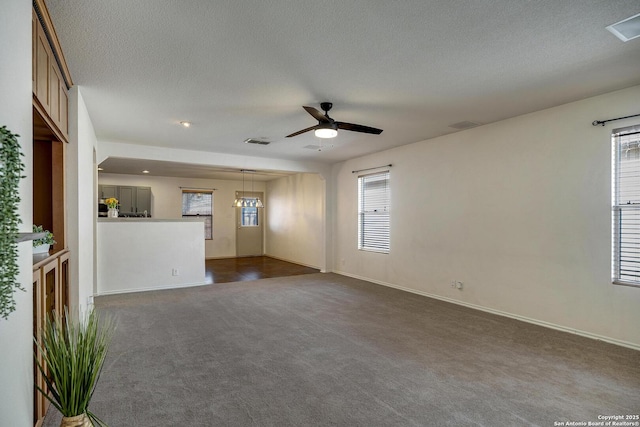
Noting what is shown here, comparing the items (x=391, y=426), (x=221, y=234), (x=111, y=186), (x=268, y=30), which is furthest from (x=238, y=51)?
(x=221, y=234)

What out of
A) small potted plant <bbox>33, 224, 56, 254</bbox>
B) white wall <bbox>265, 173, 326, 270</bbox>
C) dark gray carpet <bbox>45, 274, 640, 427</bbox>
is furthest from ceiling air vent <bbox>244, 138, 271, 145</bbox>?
small potted plant <bbox>33, 224, 56, 254</bbox>

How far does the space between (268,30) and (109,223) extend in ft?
16.5

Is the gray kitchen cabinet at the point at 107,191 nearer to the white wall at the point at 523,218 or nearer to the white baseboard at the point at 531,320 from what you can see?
the white wall at the point at 523,218

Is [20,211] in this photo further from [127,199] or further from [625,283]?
[127,199]

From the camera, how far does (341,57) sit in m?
2.80

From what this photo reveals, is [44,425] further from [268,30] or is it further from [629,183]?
[629,183]

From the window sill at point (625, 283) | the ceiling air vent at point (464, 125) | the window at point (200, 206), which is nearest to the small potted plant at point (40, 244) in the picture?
the ceiling air vent at point (464, 125)

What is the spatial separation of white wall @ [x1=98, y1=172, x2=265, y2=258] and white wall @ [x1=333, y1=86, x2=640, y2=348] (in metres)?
6.09

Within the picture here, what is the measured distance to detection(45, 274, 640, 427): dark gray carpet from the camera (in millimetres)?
2271

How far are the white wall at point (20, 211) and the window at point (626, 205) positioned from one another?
480 centimetres

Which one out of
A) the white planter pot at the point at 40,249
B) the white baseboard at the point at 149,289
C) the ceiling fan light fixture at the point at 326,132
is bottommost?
the white baseboard at the point at 149,289

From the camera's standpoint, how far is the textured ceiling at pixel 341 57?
2189 millimetres

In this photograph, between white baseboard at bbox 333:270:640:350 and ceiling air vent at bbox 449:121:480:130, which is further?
ceiling air vent at bbox 449:121:480:130

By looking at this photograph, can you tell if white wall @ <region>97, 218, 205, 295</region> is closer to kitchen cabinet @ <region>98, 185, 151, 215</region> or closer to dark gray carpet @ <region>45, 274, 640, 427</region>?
dark gray carpet @ <region>45, 274, 640, 427</region>
